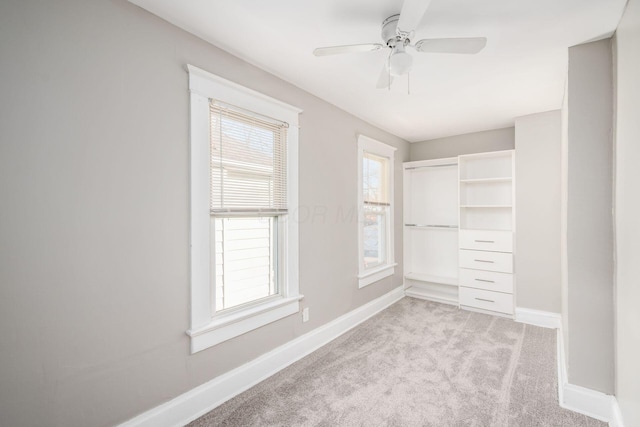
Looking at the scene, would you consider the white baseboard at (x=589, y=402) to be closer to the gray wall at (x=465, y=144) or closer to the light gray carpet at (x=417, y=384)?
the light gray carpet at (x=417, y=384)

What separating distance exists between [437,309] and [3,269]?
13.6 ft

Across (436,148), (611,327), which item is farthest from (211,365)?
(436,148)

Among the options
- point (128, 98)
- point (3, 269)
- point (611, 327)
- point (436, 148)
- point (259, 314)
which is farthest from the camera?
point (436, 148)

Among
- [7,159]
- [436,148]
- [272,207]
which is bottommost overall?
[272,207]

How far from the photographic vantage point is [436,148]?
15.0ft

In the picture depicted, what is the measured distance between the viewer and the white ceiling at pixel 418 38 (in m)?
1.62

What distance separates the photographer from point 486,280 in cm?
371

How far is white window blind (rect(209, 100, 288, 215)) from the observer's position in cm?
199

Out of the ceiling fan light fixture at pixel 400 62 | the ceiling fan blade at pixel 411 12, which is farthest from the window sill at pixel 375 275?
the ceiling fan blade at pixel 411 12

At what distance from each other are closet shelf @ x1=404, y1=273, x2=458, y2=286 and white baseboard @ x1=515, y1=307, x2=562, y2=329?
0.79 meters

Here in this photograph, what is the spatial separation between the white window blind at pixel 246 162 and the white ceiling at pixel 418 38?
0.48 m

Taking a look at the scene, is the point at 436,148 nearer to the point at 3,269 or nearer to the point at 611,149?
the point at 611,149

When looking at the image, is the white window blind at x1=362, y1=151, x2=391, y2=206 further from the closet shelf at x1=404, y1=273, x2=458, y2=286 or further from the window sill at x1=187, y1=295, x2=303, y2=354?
the window sill at x1=187, y1=295, x2=303, y2=354

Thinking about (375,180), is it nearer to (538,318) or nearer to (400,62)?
(400,62)
